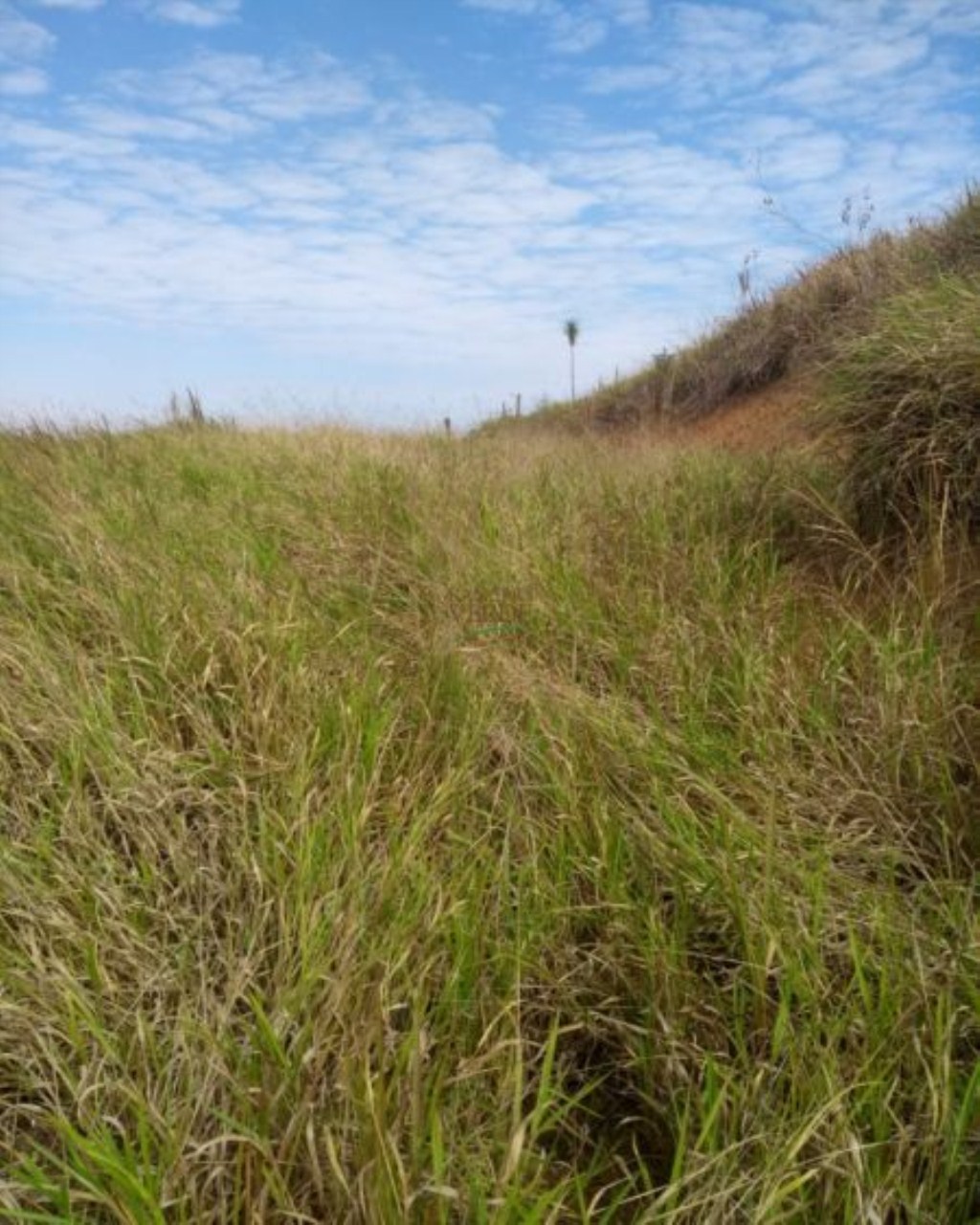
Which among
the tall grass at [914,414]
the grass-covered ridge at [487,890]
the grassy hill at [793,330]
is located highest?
the grassy hill at [793,330]

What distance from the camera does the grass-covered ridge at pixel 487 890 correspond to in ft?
3.86

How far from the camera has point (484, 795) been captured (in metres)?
2.07

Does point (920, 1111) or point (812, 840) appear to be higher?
point (812, 840)

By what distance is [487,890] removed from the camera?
1.71 meters

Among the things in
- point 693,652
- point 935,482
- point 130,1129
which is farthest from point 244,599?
point 935,482

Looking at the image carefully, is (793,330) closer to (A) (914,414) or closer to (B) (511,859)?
(A) (914,414)

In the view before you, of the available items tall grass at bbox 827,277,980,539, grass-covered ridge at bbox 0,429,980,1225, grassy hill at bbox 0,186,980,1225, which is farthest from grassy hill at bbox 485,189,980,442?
grass-covered ridge at bbox 0,429,980,1225

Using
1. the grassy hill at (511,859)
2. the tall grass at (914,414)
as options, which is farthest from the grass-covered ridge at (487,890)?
the tall grass at (914,414)

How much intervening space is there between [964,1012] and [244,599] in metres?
2.17

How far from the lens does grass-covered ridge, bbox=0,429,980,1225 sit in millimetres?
1178

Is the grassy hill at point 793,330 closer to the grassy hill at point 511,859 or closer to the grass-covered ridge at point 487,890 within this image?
the grassy hill at point 511,859

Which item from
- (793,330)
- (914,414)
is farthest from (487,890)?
(793,330)

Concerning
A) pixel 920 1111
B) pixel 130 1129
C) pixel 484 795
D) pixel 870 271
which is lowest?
pixel 920 1111

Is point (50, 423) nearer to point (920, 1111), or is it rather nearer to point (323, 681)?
point (323, 681)
